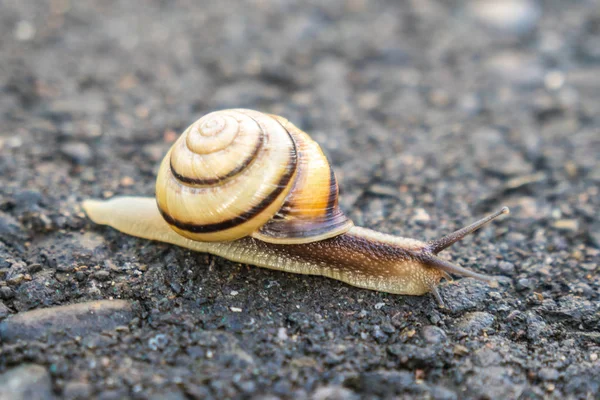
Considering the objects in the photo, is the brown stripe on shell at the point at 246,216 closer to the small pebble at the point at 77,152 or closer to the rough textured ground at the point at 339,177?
the rough textured ground at the point at 339,177

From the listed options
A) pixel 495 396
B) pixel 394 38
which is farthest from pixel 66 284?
pixel 394 38

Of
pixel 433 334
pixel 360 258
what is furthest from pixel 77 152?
pixel 433 334

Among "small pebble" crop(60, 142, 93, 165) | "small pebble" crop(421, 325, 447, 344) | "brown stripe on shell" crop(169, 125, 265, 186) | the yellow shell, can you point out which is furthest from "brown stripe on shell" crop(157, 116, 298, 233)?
"small pebble" crop(60, 142, 93, 165)

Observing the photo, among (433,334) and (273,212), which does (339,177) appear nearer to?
(273,212)

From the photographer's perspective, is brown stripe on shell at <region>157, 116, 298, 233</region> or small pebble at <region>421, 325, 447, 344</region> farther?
brown stripe on shell at <region>157, 116, 298, 233</region>

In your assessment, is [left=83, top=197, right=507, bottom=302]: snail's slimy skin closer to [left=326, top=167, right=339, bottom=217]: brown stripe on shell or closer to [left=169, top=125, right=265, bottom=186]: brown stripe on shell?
[left=326, top=167, right=339, bottom=217]: brown stripe on shell

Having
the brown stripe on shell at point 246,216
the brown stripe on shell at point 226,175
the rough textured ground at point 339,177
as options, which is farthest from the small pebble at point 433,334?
the brown stripe on shell at point 226,175
